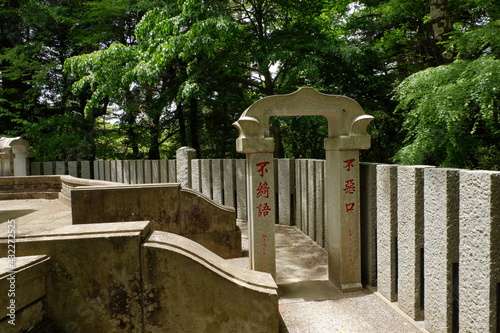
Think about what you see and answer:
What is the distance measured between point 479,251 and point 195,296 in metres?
2.44

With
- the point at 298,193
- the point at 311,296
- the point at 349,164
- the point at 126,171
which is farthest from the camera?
the point at 126,171

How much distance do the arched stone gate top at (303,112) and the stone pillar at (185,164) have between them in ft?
17.5

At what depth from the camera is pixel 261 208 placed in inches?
195

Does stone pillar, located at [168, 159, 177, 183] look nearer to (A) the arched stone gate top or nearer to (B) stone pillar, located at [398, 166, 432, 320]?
(A) the arched stone gate top

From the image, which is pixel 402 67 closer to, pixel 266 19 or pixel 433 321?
pixel 266 19

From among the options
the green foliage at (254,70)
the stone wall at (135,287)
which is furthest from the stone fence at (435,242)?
the green foliage at (254,70)

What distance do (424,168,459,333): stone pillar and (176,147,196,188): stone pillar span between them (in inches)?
292

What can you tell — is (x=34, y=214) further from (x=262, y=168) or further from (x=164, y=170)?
(x=262, y=168)

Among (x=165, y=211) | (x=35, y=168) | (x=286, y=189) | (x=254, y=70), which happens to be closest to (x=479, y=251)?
(x=165, y=211)

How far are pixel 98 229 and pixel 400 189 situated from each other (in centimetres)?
338

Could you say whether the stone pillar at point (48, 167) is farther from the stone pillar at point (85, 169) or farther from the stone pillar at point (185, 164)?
the stone pillar at point (185, 164)

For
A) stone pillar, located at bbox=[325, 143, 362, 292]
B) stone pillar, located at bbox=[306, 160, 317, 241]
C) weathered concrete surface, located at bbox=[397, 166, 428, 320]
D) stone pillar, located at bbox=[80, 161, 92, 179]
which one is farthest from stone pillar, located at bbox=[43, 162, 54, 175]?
weathered concrete surface, located at bbox=[397, 166, 428, 320]

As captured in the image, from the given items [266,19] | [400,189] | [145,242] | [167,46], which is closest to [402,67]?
[266,19]

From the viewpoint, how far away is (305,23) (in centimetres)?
1115
